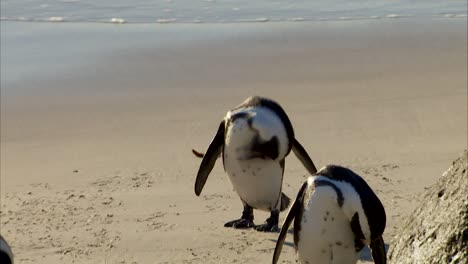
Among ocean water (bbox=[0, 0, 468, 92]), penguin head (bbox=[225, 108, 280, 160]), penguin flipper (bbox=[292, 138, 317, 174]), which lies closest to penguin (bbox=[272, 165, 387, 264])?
penguin head (bbox=[225, 108, 280, 160])

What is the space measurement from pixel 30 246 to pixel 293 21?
8796mm

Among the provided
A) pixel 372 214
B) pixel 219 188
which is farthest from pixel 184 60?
pixel 372 214

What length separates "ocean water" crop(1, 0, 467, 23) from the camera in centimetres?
1568

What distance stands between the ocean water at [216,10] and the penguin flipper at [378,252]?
9.95 metres

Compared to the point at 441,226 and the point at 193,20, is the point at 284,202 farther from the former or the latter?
the point at 193,20

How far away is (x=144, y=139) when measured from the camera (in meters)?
10.1

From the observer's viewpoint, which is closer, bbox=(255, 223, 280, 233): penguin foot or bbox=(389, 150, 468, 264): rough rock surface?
bbox=(389, 150, 468, 264): rough rock surface

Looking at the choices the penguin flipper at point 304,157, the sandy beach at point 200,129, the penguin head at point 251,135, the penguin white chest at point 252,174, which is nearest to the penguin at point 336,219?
the sandy beach at point 200,129

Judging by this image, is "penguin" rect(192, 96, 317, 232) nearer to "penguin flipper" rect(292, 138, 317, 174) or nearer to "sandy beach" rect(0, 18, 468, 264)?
"penguin flipper" rect(292, 138, 317, 174)

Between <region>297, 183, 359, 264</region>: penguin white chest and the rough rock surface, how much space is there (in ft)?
1.20

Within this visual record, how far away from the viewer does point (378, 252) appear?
227 inches

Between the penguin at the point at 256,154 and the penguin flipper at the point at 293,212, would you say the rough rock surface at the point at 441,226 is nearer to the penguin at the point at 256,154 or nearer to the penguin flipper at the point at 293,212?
the penguin flipper at the point at 293,212

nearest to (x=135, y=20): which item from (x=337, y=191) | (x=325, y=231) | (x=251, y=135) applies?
(x=251, y=135)

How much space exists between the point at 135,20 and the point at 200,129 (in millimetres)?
5743
